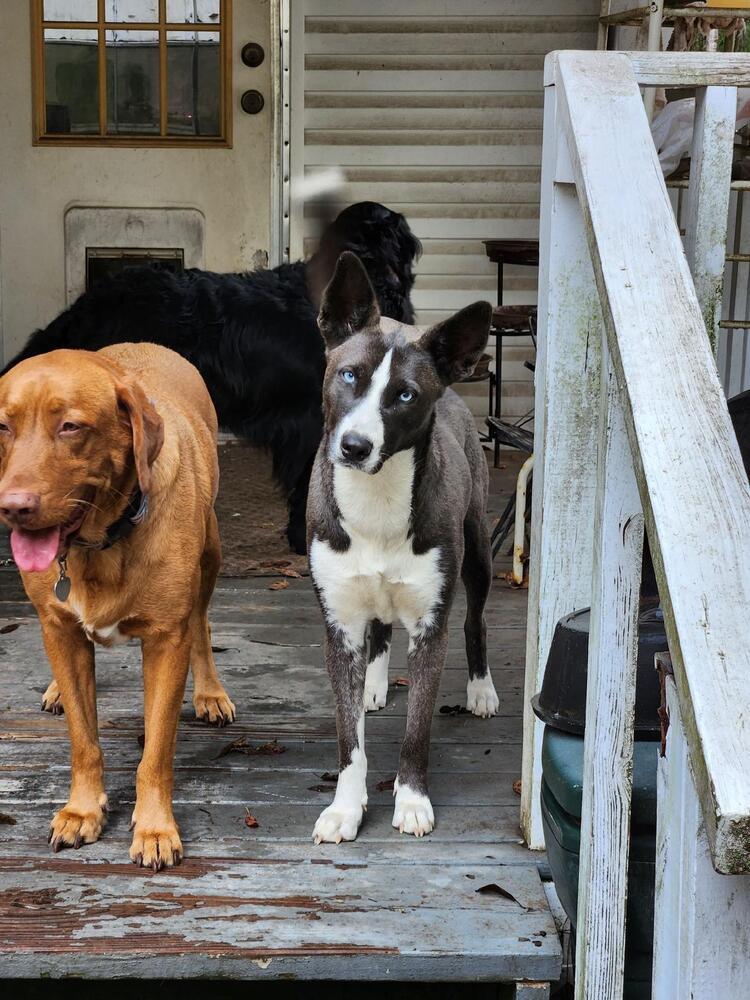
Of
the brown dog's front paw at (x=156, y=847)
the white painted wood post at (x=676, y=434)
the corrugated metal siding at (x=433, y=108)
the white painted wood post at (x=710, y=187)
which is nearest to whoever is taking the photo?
the white painted wood post at (x=676, y=434)

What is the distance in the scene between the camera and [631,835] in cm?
209

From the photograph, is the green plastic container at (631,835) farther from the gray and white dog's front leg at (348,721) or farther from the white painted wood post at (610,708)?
the gray and white dog's front leg at (348,721)

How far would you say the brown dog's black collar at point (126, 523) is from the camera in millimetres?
2650

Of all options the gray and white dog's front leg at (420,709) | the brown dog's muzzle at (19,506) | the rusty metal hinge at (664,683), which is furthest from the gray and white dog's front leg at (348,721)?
the rusty metal hinge at (664,683)

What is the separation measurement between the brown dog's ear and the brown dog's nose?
253 mm

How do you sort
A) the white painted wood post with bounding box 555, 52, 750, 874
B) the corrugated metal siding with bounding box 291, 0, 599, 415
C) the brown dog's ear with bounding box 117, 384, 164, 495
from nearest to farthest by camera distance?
the white painted wood post with bounding box 555, 52, 750, 874 → the brown dog's ear with bounding box 117, 384, 164, 495 → the corrugated metal siding with bounding box 291, 0, 599, 415

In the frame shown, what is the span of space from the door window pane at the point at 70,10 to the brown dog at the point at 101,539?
4.88 m

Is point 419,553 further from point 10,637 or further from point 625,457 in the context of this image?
point 10,637

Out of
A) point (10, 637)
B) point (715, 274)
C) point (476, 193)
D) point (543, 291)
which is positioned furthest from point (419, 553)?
point (476, 193)

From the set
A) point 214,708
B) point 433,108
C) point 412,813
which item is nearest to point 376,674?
point 214,708

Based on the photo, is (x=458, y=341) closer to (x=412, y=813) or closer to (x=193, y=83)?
(x=412, y=813)

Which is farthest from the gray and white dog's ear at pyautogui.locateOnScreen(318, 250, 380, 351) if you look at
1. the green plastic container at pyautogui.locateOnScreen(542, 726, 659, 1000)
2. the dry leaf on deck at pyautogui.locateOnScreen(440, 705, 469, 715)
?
the dry leaf on deck at pyautogui.locateOnScreen(440, 705, 469, 715)

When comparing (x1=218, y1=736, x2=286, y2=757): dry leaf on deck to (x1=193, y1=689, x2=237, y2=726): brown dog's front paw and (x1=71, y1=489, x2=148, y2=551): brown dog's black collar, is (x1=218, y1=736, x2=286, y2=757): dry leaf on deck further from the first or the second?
(x1=71, y1=489, x2=148, y2=551): brown dog's black collar

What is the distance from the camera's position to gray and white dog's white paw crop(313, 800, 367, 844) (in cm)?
279
